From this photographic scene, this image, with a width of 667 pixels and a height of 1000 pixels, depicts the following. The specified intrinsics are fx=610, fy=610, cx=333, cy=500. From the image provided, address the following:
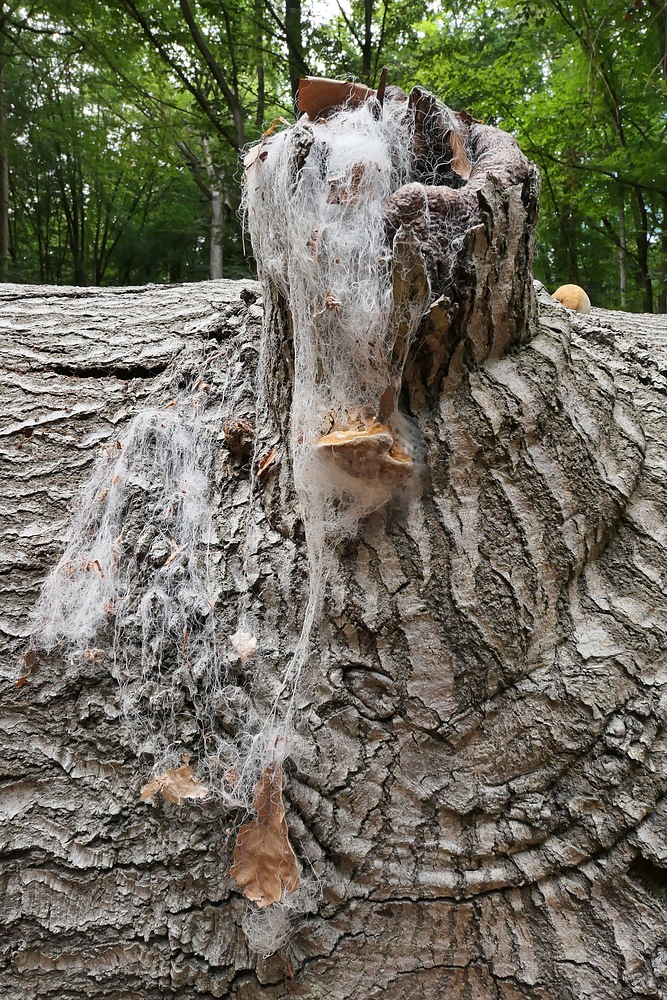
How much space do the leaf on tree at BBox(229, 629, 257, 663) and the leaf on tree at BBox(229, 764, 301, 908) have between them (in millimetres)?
187

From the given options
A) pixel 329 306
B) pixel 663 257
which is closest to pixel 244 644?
pixel 329 306

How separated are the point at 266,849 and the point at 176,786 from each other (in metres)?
0.18

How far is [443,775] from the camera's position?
0.98 m

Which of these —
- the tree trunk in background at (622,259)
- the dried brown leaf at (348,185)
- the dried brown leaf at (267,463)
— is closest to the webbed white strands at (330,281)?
the dried brown leaf at (348,185)

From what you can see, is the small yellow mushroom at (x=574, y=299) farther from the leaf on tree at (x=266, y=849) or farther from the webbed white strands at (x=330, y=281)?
the leaf on tree at (x=266, y=849)

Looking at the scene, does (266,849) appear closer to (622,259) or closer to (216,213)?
(216,213)

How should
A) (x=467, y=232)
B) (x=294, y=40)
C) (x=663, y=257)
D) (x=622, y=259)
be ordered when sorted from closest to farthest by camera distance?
(x=467, y=232) < (x=663, y=257) < (x=294, y=40) < (x=622, y=259)

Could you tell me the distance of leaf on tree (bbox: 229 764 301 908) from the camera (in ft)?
3.14

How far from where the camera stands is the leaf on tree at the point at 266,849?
37.7 inches

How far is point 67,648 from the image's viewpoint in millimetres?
1161

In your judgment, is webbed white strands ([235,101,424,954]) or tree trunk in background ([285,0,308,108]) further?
tree trunk in background ([285,0,308,108])

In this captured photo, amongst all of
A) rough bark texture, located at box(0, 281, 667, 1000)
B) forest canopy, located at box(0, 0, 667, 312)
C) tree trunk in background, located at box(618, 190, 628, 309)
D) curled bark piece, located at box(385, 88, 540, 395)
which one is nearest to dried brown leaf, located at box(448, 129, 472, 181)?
curled bark piece, located at box(385, 88, 540, 395)

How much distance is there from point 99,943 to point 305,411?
0.92 metres

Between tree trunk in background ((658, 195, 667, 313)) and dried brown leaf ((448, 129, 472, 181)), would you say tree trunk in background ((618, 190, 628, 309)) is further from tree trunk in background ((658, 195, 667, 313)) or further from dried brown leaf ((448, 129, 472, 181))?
dried brown leaf ((448, 129, 472, 181))
